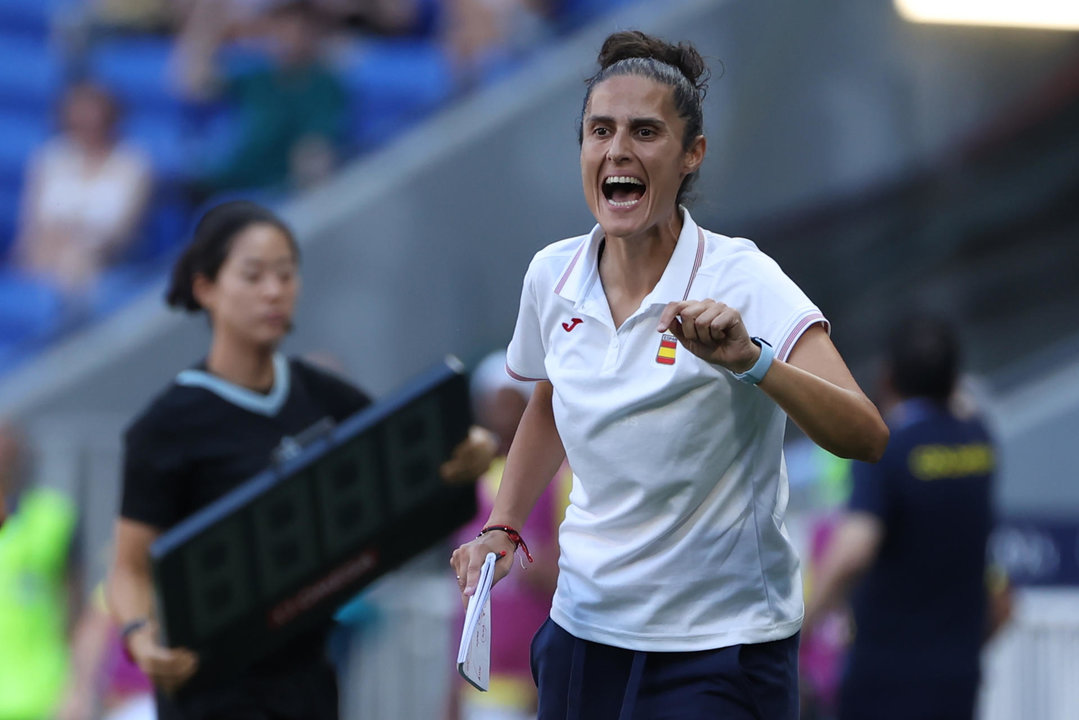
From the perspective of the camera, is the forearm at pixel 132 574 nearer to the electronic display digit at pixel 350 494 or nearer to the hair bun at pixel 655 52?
the electronic display digit at pixel 350 494

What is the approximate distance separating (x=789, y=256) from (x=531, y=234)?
149 centimetres

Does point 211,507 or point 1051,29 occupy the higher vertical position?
point 1051,29

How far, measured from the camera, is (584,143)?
2.98m

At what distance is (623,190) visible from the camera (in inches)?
116

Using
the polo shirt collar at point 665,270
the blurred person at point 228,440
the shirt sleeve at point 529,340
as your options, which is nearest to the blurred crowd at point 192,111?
the blurred person at point 228,440

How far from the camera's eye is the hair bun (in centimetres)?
300

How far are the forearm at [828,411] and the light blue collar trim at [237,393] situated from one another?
1.72m

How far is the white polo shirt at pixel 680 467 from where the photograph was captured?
2.86 metres

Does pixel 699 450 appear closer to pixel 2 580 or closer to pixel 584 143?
pixel 584 143

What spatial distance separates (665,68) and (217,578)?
5.45 ft

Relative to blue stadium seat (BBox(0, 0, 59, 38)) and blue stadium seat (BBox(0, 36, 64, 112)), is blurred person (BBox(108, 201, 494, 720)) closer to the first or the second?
blue stadium seat (BBox(0, 36, 64, 112))

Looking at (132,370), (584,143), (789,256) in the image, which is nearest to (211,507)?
(584,143)

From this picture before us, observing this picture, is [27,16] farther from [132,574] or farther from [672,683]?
[672,683]

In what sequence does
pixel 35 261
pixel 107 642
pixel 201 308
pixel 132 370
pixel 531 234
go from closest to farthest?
pixel 201 308 < pixel 107 642 < pixel 531 234 < pixel 132 370 < pixel 35 261
